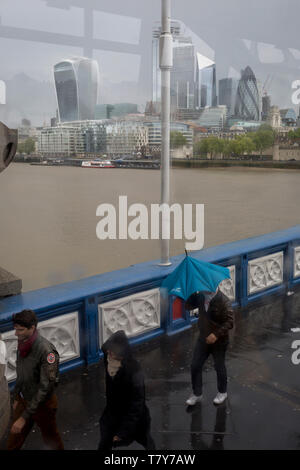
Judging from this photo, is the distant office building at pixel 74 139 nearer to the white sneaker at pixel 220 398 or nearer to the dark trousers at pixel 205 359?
the dark trousers at pixel 205 359

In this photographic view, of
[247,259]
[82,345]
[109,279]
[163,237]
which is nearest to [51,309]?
[82,345]

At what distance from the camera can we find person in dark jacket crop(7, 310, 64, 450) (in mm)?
1863

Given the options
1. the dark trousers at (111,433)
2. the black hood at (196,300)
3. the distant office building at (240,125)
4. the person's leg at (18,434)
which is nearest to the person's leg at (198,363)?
the black hood at (196,300)

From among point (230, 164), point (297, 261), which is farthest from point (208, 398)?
point (230, 164)

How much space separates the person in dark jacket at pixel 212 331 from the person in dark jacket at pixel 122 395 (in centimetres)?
77

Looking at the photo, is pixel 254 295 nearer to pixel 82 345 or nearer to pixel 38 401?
pixel 82 345

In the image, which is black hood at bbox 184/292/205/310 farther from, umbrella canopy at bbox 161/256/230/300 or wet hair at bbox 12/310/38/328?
wet hair at bbox 12/310/38/328

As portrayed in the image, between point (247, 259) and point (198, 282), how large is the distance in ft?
6.41

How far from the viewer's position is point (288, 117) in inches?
287

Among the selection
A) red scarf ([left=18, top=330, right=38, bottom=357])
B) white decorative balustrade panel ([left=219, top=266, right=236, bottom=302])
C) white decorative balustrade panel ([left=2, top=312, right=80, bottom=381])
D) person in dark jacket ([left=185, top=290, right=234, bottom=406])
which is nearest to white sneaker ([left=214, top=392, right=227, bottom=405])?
person in dark jacket ([left=185, top=290, right=234, bottom=406])

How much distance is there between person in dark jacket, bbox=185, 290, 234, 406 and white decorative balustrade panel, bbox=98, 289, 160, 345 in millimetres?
821

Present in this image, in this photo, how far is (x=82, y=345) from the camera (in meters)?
3.14

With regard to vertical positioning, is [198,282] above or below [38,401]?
above

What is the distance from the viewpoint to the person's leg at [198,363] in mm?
2613
